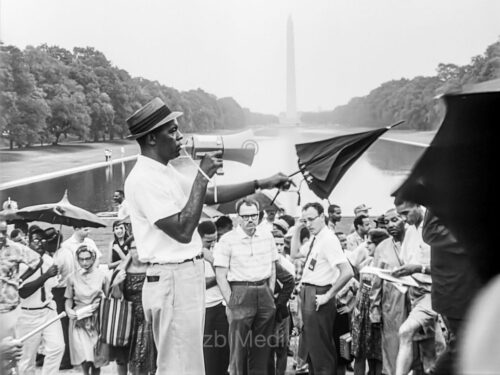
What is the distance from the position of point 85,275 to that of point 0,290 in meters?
0.78

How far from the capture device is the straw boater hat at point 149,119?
8.14ft

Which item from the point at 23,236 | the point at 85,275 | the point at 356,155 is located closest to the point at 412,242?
the point at 356,155

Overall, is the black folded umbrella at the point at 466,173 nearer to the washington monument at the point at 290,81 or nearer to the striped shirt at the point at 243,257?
the striped shirt at the point at 243,257

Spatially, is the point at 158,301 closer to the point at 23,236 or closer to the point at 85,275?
the point at 85,275

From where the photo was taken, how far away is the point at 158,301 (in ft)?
7.88

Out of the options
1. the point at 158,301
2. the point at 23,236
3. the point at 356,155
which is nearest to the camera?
the point at 158,301

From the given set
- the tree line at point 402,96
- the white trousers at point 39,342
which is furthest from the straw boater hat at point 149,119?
the tree line at point 402,96

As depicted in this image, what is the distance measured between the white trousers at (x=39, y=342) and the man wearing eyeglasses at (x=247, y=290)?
4.27 ft

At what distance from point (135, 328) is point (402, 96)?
12.5 feet

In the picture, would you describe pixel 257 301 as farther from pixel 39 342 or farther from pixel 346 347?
pixel 39 342

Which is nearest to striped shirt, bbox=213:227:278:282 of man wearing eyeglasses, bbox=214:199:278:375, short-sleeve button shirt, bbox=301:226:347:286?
man wearing eyeglasses, bbox=214:199:278:375

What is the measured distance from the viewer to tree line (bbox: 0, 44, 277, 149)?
6.93 m

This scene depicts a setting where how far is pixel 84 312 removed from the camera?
16.5 feet

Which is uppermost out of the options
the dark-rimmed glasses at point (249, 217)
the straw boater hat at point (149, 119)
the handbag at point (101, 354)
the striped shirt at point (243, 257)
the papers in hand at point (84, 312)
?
the straw boater hat at point (149, 119)
